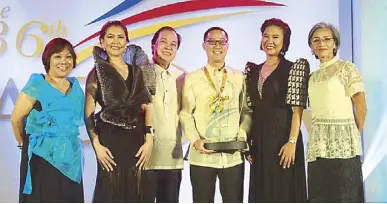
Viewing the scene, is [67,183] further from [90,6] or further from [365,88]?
[365,88]

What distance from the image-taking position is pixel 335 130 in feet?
10.9

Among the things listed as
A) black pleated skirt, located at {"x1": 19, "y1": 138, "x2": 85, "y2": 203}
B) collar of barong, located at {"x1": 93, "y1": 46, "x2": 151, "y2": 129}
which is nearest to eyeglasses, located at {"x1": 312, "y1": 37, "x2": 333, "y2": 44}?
collar of barong, located at {"x1": 93, "y1": 46, "x2": 151, "y2": 129}

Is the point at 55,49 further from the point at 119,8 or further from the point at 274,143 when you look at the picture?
the point at 274,143

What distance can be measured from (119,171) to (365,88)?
5.17 ft

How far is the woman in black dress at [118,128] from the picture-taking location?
339cm

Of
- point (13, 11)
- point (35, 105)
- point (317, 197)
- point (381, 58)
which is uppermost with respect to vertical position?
point (13, 11)

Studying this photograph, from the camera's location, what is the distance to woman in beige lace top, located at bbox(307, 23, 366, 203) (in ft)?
10.9

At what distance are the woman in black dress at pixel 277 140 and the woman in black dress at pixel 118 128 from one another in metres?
0.64

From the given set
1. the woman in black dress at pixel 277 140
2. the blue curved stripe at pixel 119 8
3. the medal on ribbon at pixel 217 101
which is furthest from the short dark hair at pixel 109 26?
the woman in black dress at pixel 277 140

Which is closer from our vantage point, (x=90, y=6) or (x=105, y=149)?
(x=105, y=149)

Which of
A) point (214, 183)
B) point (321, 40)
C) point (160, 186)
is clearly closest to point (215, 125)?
point (214, 183)

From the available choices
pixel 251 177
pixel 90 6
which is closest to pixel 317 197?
pixel 251 177

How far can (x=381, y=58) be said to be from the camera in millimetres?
3604

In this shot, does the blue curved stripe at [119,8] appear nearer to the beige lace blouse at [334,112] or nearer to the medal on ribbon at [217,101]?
the medal on ribbon at [217,101]
